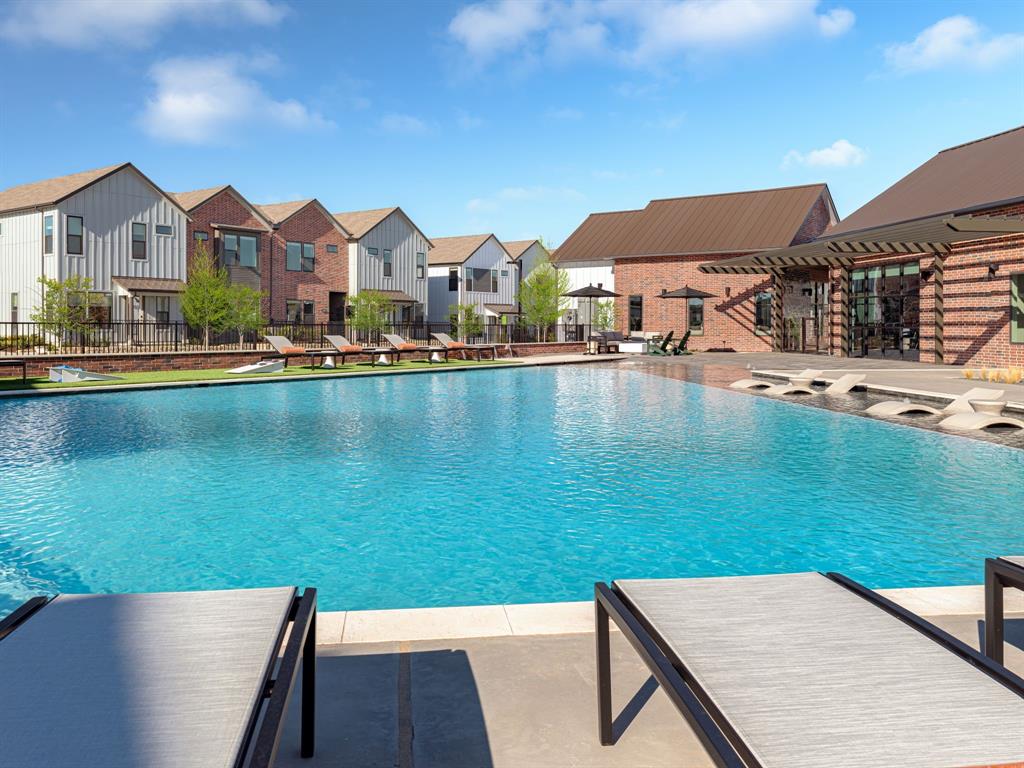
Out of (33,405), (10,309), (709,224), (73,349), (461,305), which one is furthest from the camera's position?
(461,305)

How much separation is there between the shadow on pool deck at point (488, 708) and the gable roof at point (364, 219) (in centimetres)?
4669

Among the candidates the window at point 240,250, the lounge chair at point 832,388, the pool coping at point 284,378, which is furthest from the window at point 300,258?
the lounge chair at point 832,388

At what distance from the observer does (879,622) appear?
2.72m

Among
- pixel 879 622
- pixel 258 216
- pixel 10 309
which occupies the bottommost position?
pixel 879 622

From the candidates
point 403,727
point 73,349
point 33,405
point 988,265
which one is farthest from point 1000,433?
point 73,349

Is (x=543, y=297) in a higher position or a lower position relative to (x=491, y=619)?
higher

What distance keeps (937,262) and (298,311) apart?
3374cm

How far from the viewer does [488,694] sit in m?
3.14

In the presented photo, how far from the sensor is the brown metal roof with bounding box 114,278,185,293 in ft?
120

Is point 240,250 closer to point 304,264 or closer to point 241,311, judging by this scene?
point 304,264

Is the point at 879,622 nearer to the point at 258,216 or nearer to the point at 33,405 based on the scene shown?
the point at 33,405

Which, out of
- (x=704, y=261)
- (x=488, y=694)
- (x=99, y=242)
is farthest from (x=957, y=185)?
(x=99, y=242)

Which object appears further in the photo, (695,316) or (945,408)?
(695,316)

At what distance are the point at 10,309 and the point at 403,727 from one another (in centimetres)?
4249
